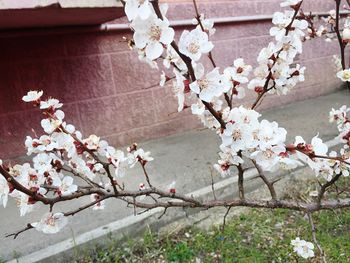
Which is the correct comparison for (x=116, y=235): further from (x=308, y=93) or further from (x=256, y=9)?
(x=308, y=93)

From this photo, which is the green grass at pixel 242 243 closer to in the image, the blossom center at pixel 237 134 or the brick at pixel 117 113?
the blossom center at pixel 237 134

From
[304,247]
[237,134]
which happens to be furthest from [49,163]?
[304,247]

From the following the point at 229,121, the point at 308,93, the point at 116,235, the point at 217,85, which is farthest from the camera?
the point at 308,93

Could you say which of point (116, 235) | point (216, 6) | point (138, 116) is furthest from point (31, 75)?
point (216, 6)

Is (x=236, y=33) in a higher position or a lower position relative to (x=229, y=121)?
higher

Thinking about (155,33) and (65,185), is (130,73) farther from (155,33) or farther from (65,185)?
(155,33)

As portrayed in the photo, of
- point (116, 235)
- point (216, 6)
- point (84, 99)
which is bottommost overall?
point (116, 235)

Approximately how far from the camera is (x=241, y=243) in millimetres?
2592

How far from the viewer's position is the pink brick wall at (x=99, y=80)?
3.78 metres

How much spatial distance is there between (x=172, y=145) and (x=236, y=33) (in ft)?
6.41

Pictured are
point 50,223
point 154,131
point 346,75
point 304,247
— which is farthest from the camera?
point 154,131

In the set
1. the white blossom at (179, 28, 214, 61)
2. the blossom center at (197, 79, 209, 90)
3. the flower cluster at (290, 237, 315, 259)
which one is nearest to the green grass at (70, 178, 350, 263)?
the flower cluster at (290, 237, 315, 259)

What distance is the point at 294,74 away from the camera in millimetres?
1514

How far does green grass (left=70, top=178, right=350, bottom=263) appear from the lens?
2418 mm
